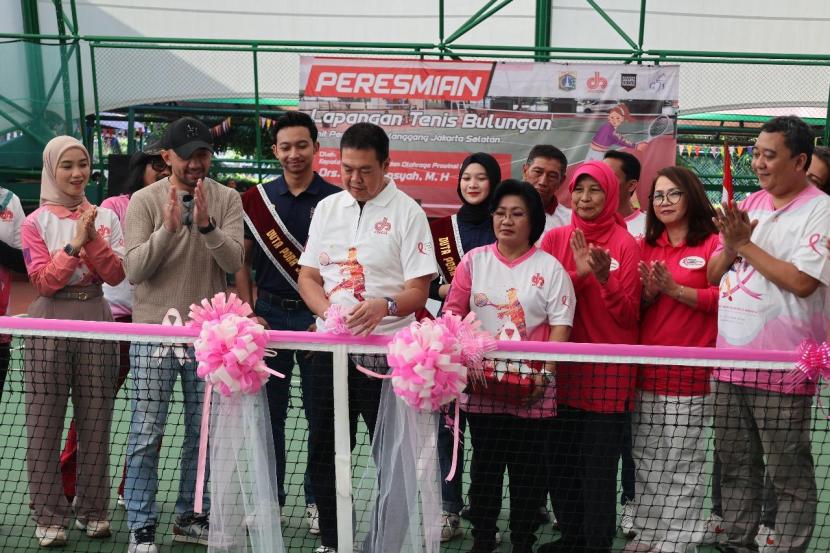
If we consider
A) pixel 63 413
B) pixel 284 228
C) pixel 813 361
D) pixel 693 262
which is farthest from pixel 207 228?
pixel 813 361

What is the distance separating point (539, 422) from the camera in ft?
14.3

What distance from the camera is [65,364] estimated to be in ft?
15.5

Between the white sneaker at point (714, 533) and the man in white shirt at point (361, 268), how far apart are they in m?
1.89

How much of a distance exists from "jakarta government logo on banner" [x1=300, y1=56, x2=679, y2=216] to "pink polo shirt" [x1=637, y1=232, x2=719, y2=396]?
16.0 ft

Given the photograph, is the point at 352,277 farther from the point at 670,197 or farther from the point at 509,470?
the point at 670,197

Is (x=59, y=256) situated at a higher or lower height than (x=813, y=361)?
higher

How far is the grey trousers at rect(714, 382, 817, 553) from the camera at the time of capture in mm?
4164

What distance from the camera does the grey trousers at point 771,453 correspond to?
416 cm

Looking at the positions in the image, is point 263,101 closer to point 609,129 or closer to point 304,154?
point 609,129

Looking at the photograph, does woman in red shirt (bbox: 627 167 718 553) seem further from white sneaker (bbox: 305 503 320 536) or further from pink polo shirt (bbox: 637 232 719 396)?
white sneaker (bbox: 305 503 320 536)

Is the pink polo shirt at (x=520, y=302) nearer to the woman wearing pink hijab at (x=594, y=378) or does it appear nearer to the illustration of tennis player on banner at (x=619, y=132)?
the woman wearing pink hijab at (x=594, y=378)

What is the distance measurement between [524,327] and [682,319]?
834 mm

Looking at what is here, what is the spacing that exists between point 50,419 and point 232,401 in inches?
56.1

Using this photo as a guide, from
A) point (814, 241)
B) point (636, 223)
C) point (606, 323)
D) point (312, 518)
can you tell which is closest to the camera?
point (814, 241)
